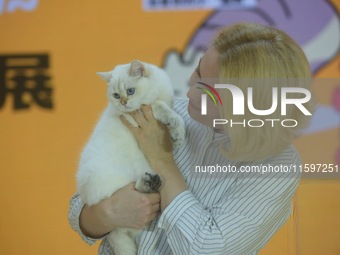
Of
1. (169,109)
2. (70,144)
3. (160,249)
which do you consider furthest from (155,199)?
(70,144)

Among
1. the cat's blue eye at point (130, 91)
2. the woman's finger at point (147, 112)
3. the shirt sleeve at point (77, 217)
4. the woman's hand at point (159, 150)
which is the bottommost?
the shirt sleeve at point (77, 217)

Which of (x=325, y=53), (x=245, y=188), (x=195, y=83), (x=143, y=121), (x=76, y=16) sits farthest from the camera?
(x=76, y=16)

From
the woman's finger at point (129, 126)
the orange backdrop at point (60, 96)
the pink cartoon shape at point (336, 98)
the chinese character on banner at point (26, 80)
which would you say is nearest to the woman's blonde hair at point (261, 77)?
the woman's finger at point (129, 126)

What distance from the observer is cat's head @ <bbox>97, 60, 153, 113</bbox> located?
1247mm

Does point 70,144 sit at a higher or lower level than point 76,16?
lower

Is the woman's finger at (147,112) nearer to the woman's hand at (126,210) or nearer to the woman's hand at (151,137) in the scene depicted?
the woman's hand at (151,137)

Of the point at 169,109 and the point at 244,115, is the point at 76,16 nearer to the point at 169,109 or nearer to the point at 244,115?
the point at 169,109

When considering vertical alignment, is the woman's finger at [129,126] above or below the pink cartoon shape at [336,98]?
below

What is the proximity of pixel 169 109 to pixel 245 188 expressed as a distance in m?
0.31

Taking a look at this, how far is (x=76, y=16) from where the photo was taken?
2.13m

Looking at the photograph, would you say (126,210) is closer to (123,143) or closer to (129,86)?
(123,143)

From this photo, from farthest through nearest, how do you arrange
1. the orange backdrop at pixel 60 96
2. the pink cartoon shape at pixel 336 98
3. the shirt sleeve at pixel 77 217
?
the orange backdrop at pixel 60 96, the pink cartoon shape at pixel 336 98, the shirt sleeve at pixel 77 217

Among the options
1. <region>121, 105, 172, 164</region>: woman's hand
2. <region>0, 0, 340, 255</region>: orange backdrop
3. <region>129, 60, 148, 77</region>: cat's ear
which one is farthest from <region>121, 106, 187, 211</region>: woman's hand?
<region>0, 0, 340, 255</region>: orange backdrop

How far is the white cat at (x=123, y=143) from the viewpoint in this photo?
44.6 inches
